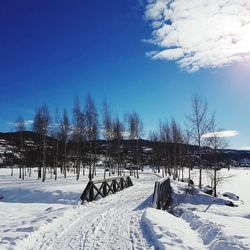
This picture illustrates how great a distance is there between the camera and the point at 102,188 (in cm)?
1828

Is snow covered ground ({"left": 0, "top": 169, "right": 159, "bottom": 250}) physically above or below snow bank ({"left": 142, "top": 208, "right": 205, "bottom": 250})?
below

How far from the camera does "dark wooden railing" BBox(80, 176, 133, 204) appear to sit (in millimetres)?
15326

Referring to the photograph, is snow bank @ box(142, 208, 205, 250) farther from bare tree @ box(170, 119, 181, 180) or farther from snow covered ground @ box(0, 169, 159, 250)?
bare tree @ box(170, 119, 181, 180)

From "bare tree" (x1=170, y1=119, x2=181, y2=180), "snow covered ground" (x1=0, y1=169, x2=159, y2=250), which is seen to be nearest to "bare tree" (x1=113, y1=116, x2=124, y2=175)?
"bare tree" (x1=170, y1=119, x2=181, y2=180)

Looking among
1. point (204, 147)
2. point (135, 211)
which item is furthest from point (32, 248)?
point (204, 147)

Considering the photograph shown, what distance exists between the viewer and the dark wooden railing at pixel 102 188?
15.3 meters

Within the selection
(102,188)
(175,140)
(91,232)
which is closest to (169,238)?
(91,232)

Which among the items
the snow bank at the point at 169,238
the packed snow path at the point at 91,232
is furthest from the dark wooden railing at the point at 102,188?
the snow bank at the point at 169,238

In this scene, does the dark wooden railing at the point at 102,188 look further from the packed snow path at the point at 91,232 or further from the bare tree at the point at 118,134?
the bare tree at the point at 118,134

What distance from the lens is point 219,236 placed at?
7188 mm

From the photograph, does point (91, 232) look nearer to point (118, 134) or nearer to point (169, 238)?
point (169, 238)

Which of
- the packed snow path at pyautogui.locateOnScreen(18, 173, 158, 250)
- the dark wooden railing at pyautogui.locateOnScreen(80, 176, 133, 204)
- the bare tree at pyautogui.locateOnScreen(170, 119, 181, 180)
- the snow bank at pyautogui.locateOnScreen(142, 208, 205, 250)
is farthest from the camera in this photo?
the bare tree at pyautogui.locateOnScreen(170, 119, 181, 180)

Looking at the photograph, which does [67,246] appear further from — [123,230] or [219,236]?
[219,236]

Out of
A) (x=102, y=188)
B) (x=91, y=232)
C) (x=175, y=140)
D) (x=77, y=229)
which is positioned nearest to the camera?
(x=91, y=232)
